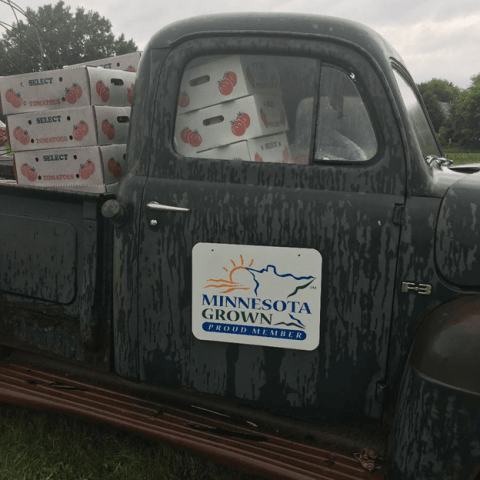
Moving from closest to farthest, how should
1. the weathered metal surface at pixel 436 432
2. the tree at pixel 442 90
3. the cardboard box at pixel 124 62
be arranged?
the weathered metal surface at pixel 436 432, the cardboard box at pixel 124 62, the tree at pixel 442 90

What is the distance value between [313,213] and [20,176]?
135 cm

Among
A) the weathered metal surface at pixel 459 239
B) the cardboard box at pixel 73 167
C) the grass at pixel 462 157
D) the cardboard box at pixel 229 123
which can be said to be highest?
the cardboard box at pixel 229 123

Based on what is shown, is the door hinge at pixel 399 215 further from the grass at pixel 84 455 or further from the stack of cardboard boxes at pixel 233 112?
the grass at pixel 84 455

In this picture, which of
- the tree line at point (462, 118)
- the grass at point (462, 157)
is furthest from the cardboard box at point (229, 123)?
the tree line at point (462, 118)

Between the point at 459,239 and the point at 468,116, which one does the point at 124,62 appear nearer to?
the point at 459,239

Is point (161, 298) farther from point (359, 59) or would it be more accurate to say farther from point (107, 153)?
point (359, 59)

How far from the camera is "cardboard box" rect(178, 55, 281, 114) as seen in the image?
2.23m

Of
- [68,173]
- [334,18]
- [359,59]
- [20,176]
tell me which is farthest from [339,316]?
[20,176]

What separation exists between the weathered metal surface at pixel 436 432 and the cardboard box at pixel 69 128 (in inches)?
60.6

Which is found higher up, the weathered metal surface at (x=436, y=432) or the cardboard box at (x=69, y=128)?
the cardboard box at (x=69, y=128)

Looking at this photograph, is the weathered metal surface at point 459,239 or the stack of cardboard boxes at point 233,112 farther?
the stack of cardboard boxes at point 233,112

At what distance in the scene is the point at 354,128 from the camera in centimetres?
213

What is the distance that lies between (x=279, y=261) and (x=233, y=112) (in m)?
0.62

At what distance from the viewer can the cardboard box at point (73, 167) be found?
2.44 metres
